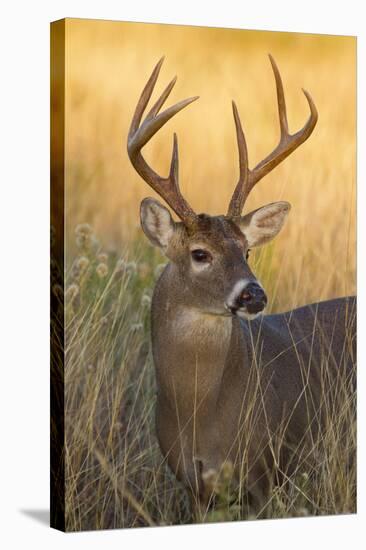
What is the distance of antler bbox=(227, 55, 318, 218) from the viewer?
1012 cm

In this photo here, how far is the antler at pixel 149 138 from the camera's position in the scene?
971cm

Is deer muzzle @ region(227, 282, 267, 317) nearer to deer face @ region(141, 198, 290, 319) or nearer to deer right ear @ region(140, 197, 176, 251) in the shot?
deer face @ region(141, 198, 290, 319)

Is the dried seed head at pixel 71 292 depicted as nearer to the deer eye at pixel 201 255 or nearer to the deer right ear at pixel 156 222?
the deer right ear at pixel 156 222

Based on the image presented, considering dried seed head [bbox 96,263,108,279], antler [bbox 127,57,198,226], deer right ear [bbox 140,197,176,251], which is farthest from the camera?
dried seed head [bbox 96,263,108,279]

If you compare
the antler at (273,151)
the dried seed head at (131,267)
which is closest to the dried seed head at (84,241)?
the dried seed head at (131,267)

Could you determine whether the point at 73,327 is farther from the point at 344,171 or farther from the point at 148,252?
the point at 344,171

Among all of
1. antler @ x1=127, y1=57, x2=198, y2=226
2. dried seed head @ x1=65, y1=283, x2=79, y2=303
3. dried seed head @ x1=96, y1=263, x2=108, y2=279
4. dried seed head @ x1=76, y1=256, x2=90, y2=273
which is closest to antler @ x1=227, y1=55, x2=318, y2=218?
antler @ x1=127, y1=57, x2=198, y2=226

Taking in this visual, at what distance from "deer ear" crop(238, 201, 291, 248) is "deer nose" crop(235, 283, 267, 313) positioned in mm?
670

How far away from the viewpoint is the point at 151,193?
33.0 feet

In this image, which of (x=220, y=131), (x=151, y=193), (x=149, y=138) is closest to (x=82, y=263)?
(x=151, y=193)

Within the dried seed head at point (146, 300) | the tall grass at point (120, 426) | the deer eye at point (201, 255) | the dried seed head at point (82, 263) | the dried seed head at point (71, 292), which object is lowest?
the tall grass at point (120, 426)

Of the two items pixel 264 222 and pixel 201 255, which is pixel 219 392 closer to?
pixel 201 255

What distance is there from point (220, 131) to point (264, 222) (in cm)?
68

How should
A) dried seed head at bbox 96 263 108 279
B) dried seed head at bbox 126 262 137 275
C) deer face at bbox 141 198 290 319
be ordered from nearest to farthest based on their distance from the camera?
deer face at bbox 141 198 290 319, dried seed head at bbox 96 263 108 279, dried seed head at bbox 126 262 137 275
